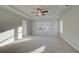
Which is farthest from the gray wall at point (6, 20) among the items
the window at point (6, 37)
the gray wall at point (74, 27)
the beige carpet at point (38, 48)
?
the gray wall at point (74, 27)

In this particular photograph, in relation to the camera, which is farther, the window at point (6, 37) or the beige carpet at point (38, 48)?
the window at point (6, 37)

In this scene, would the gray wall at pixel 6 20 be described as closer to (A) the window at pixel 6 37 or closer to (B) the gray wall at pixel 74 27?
(A) the window at pixel 6 37

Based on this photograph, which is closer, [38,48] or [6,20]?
[38,48]

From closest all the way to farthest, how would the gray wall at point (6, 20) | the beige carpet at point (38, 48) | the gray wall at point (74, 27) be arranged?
the beige carpet at point (38, 48)
the gray wall at point (74, 27)
the gray wall at point (6, 20)

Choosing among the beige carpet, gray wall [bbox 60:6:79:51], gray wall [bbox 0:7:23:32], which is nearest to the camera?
the beige carpet

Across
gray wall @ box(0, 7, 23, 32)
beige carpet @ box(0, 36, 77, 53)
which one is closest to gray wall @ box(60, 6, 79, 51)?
beige carpet @ box(0, 36, 77, 53)

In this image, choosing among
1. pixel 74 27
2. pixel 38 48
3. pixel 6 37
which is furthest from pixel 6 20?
Answer: pixel 74 27

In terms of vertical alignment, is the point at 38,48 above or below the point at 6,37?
below

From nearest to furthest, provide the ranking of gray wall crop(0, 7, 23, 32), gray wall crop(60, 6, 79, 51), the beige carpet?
1. the beige carpet
2. gray wall crop(60, 6, 79, 51)
3. gray wall crop(0, 7, 23, 32)

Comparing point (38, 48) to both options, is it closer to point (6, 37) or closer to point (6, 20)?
point (6, 37)

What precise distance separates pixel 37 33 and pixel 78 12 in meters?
10.6

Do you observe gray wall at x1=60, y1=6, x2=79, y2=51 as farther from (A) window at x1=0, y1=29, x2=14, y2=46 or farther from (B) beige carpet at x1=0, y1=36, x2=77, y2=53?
(A) window at x1=0, y1=29, x2=14, y2=46

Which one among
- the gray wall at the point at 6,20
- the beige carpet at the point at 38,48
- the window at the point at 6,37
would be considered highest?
the gray wall at the point at 6,20
